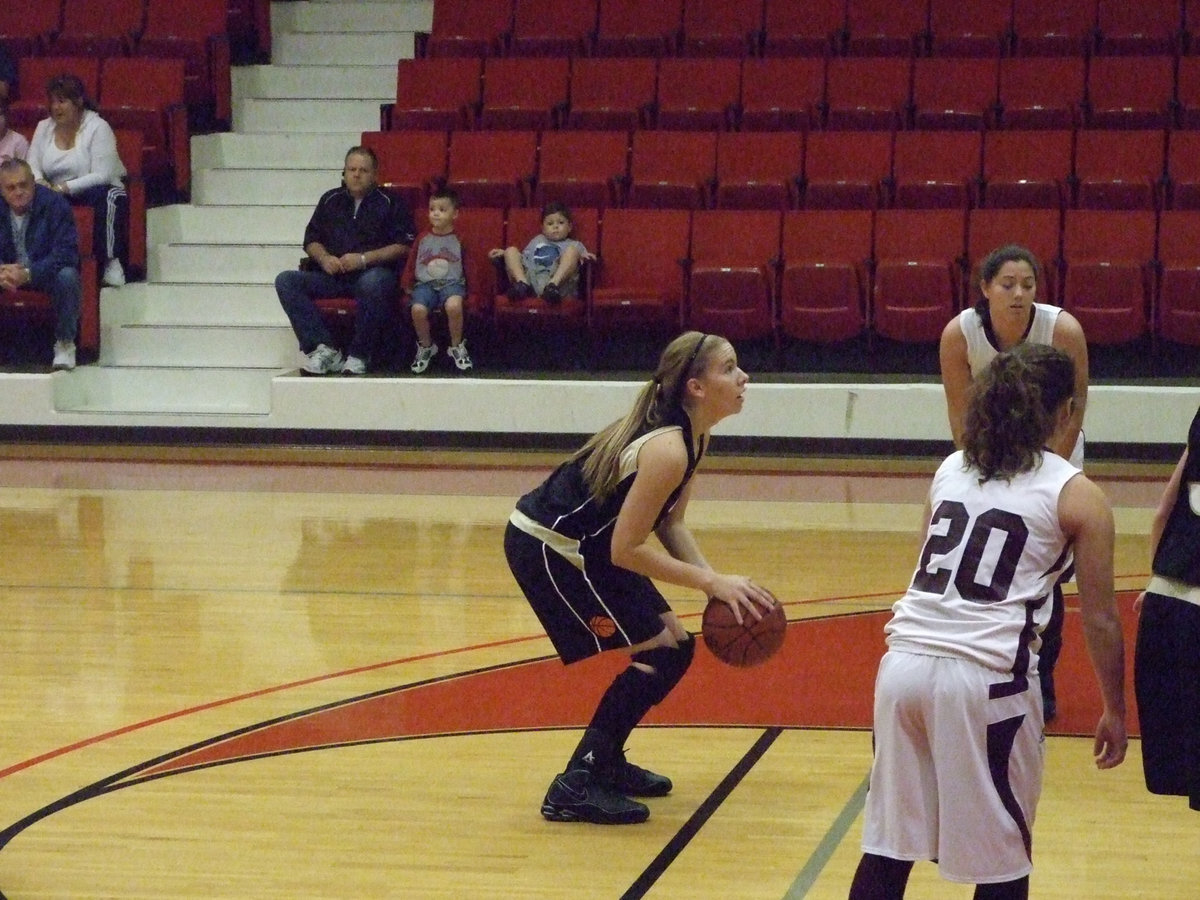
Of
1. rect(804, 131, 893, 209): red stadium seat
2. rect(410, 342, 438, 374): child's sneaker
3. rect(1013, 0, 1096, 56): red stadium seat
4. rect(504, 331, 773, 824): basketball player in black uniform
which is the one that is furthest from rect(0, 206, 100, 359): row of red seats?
rect(504, 331, 773, 824): basketball player in black uniform

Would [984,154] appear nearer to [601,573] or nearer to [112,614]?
[112,614]

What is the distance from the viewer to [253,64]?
1259cm

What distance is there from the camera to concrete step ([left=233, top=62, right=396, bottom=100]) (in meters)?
12.3

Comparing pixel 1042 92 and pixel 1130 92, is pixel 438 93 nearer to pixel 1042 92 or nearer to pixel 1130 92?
pixel 1042 92

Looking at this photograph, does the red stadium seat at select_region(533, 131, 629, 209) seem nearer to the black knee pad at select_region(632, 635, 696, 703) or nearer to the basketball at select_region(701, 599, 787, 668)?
the black knee pad at select_region(632, 635, 696, 703)

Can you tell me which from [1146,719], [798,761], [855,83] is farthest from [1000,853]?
[855,83]

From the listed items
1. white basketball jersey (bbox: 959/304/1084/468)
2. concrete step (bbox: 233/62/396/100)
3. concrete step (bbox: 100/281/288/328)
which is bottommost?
concrete step (bbox: 100/281/288/328)

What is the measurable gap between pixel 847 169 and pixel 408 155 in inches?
107

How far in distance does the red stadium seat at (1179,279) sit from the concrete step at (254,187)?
5491 millimetres

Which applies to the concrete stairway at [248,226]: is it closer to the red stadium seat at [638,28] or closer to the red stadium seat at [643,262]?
the red stadium seat at [638,28]

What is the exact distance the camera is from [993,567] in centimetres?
255

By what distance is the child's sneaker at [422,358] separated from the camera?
9617 mm

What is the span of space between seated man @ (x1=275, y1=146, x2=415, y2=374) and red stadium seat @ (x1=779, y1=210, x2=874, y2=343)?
2206 millimetres

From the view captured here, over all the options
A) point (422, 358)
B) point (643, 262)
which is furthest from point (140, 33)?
point (643, 262)
